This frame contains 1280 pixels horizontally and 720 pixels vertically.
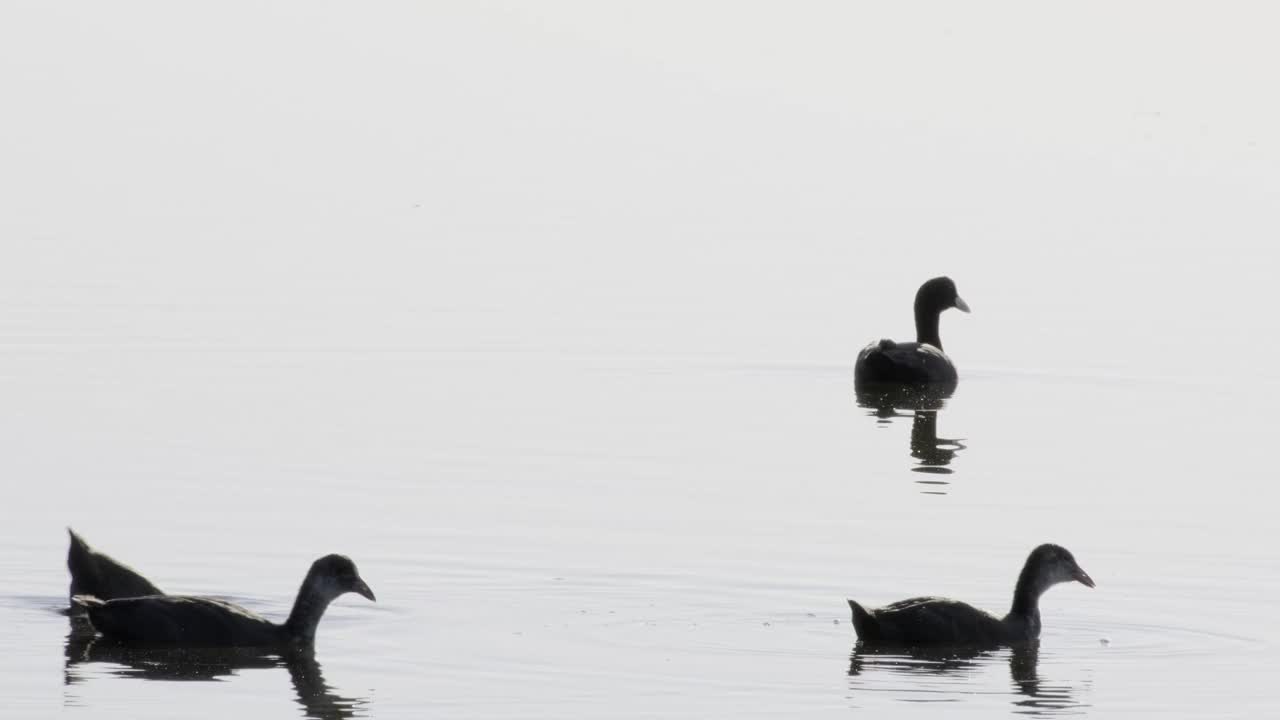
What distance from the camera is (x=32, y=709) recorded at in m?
14.4

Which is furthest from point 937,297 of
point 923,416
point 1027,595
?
point 1027,595

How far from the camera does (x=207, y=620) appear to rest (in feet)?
52.9

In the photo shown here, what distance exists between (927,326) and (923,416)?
601 cm

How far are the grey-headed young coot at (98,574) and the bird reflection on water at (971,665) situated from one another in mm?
4389

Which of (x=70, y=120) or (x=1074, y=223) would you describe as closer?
(x=1074, y=223)

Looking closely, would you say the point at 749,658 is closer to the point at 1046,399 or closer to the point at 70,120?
the point at 1046,399

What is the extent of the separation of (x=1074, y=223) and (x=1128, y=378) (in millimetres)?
26299

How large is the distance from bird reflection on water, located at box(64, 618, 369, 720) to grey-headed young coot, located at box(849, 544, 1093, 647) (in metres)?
3.16

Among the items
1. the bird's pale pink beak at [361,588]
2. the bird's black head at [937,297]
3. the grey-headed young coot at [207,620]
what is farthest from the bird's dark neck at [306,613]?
the bird's black head at [937,297]

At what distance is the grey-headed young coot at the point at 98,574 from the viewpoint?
16.8 metres

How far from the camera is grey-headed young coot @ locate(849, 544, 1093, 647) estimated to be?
16.5 meters

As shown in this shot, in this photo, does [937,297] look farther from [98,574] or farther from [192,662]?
[192,662]

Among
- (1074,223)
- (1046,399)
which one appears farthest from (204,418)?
(1074,223)

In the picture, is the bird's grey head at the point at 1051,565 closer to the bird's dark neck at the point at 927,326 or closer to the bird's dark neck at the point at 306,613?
the bird's dark neck at the point at 306,613
